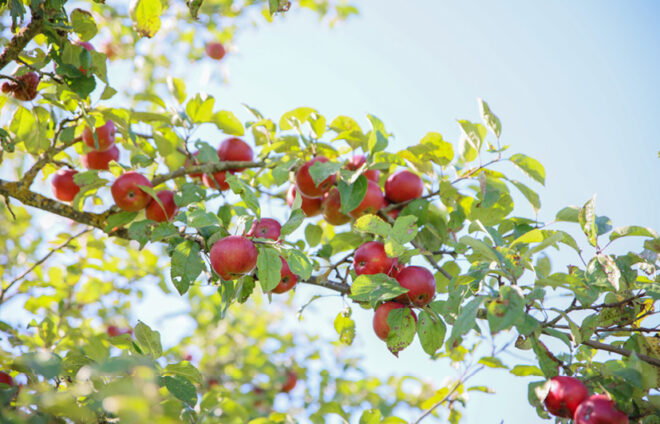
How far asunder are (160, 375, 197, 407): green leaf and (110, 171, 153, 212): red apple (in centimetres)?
79

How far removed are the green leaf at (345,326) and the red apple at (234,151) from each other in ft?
3.43

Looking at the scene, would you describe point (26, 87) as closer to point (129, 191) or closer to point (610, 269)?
point (129, 191)

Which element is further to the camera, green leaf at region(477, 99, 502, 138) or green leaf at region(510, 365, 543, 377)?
green leaf at region(477, 99, 502, 138)

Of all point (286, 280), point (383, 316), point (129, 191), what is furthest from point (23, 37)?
point (383, 316)

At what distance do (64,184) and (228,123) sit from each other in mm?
865

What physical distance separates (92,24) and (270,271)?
1218 mm

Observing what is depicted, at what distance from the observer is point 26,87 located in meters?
2.08

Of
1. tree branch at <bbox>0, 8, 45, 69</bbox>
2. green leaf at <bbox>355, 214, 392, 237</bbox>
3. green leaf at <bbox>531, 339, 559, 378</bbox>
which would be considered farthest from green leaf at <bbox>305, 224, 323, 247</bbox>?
tree branch at <bbox>0, 8, 45, 69</bbox>

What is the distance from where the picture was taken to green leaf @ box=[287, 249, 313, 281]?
5.04ft

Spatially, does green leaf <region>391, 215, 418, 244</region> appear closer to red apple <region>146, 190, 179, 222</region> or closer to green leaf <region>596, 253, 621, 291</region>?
green leaf <region>596, 253, 621, 291</region>

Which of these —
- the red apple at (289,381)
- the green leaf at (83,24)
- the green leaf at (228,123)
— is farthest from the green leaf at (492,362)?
the red apple at (289,381)

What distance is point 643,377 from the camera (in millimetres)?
1428

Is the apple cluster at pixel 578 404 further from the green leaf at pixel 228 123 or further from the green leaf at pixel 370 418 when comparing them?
the green leaf at pixel 228 123

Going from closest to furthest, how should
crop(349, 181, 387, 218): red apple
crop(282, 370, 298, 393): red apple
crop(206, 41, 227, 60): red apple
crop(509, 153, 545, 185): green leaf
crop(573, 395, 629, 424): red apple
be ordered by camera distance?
crop(573, 395, 629, 424): red apple < crop(509, 153, 545, 185): green leaf < crop(349, 181, 387, 218): red apple < crop(282, 370, 298, 393): red apple < crop(206, 41, 227, 60): red apple
